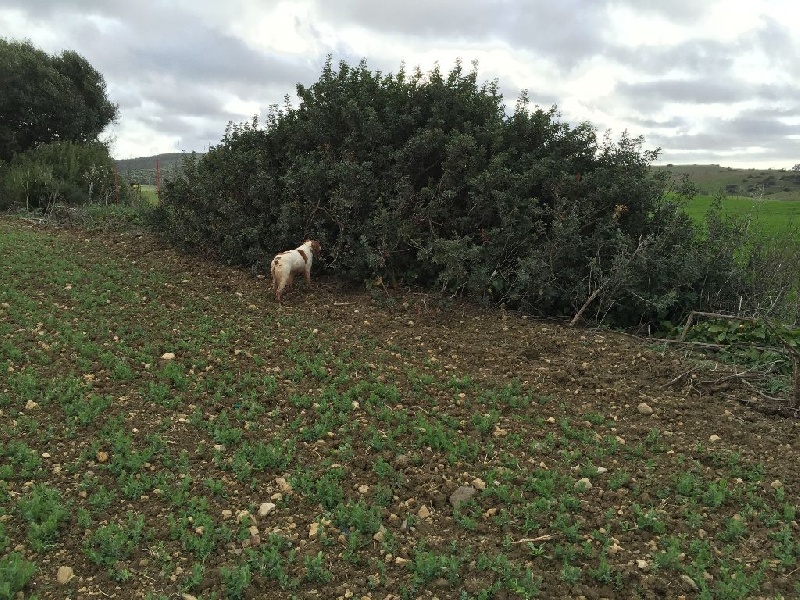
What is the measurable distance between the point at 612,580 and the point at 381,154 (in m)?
5.96

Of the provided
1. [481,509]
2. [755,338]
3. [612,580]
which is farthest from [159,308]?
[755,338]

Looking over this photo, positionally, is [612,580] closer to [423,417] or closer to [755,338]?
[423,417]

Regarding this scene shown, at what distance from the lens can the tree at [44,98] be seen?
50.8 ft

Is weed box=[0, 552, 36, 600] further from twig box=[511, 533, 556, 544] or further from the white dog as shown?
the white dog

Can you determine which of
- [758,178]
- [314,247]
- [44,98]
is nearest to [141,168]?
[44,98]

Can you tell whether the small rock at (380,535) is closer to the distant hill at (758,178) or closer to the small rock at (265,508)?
the small rock at (265,508)

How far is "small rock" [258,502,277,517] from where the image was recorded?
3.21m

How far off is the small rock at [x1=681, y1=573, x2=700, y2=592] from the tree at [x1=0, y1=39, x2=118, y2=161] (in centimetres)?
1837

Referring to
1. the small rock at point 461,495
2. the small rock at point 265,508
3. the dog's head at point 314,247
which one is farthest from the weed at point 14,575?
Answer: the dog's head at point 314,247

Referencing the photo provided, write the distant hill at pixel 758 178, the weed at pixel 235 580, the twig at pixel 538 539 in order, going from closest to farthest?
the weed at pixel 235 580 < the twig at pixel 538 539 < the distant hill at pixel 758 178

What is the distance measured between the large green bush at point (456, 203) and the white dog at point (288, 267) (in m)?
0.56

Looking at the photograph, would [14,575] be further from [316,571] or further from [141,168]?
[141,168]

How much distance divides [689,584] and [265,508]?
2.25 m

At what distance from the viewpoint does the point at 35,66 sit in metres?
15.9
